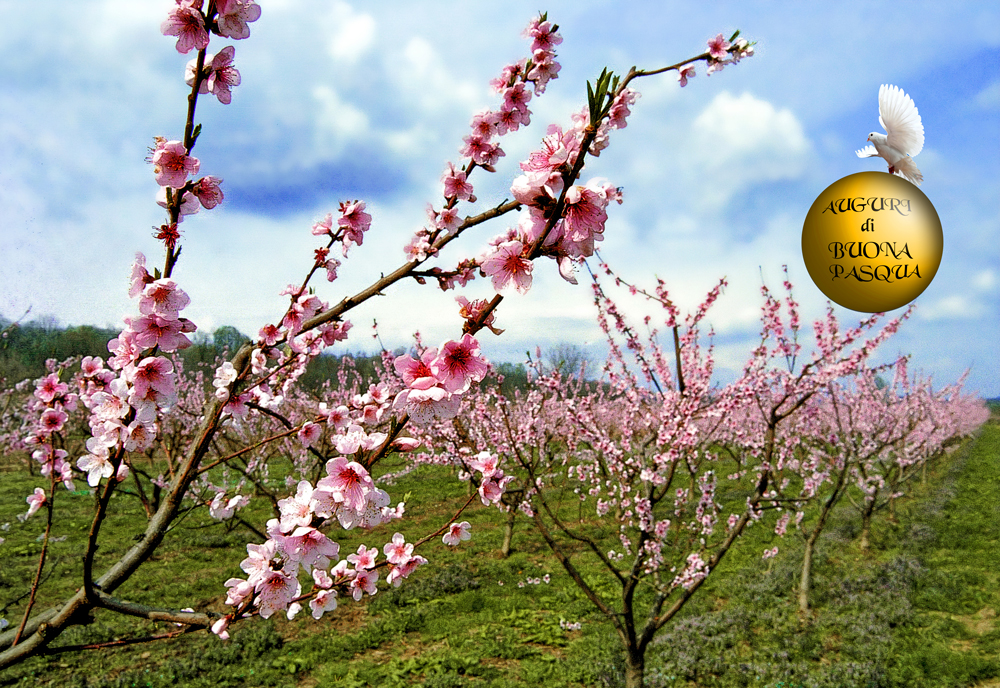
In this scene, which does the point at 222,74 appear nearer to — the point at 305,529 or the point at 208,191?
the point at 208,191

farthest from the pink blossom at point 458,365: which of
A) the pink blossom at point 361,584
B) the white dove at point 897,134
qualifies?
the white dove at point 897,134

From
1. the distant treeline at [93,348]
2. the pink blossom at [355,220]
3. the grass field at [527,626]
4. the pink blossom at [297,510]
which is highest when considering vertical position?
the distant treeline at [93,348]

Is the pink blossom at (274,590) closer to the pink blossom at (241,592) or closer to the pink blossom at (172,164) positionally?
the pink blossom at (241,592)

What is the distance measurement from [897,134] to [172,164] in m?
3.94

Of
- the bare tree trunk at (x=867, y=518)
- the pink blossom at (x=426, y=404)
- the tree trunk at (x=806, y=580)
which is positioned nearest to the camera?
the pink blossom at (x=426, y=404)

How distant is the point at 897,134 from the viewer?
3.19 m

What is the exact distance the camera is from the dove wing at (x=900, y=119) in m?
3.09

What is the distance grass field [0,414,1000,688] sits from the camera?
5.61 m

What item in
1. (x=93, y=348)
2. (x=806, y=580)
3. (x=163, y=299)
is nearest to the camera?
(x=163, y=299)

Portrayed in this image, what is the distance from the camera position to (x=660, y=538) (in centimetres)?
515

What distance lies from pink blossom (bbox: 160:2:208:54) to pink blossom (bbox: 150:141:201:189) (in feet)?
0.87

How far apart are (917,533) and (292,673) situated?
12.8 metres

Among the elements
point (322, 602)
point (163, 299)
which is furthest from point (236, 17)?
point (322, 602)

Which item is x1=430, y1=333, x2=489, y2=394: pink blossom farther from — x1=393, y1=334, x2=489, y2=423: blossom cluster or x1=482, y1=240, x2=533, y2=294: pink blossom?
x1=482, y1=240, x2=533, y2=294: pink blossom
